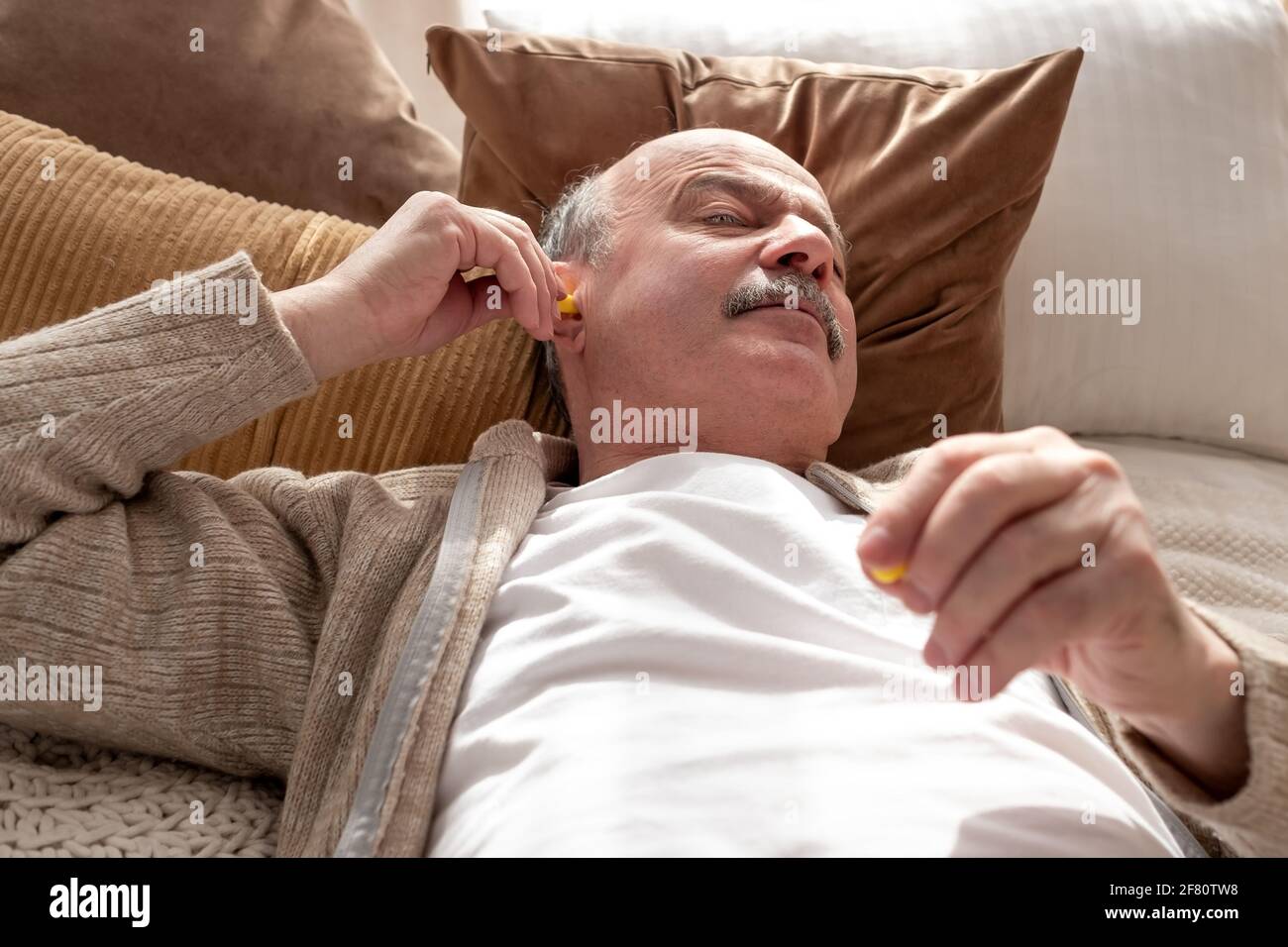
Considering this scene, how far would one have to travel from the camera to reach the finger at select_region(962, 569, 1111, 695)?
2.02ft

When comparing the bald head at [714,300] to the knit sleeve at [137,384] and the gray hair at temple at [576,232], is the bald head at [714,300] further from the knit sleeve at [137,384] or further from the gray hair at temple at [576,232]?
the knit sleeve at [137,384]

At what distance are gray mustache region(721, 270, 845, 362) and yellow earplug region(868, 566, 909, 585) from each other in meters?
0.56

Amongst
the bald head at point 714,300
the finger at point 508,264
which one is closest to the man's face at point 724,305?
the bald head at point 714,300

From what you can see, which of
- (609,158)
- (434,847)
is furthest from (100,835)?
(609,158)

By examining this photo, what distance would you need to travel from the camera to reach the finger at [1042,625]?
2.02 feet

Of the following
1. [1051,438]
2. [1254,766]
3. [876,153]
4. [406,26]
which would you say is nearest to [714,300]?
[876,153]

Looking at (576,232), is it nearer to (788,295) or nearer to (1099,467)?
(788,295)

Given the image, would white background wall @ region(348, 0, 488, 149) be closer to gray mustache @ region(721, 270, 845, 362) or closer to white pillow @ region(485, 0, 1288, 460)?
white pillow @ region(485, 0, 1288, 460)

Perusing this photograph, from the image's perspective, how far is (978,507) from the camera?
0.61 meters

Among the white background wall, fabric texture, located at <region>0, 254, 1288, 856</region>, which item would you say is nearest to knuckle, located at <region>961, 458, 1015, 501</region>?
fabric texture, located at <region>0, 254, 1288, 856</region>

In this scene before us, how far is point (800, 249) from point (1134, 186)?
0.71 m

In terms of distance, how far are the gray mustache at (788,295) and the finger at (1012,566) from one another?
1.87 feet

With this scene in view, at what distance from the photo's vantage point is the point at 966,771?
80 centimetres

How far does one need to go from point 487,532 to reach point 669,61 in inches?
30.5
